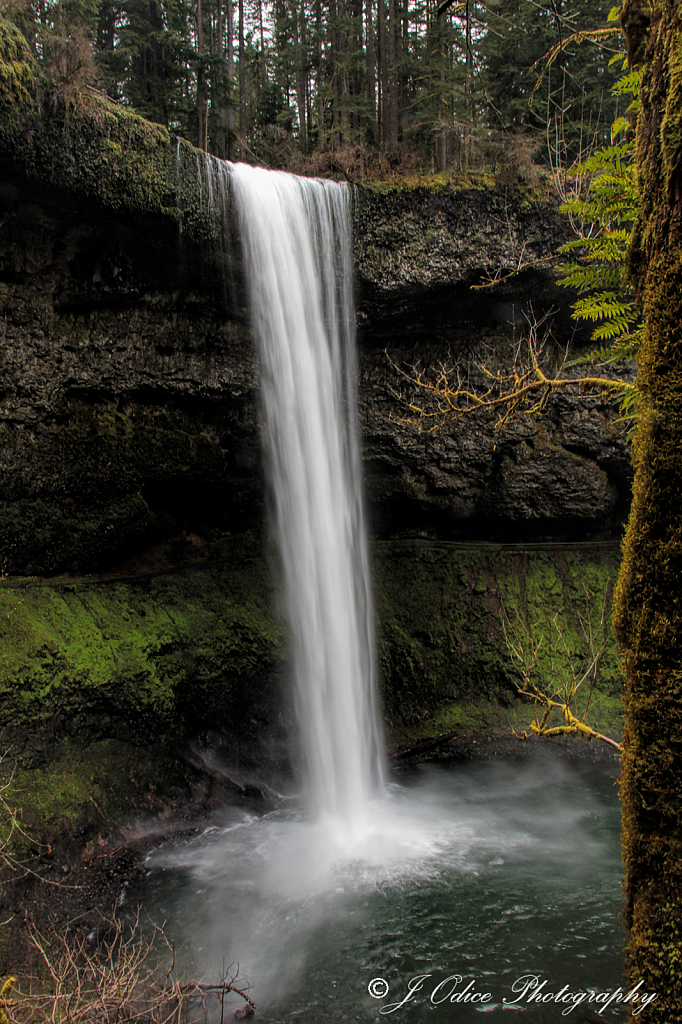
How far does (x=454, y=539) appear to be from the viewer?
13391 mm

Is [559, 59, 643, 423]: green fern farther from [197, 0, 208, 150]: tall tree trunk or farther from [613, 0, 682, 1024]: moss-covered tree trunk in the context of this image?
[197, 0, 208, 150]: tall tree trunk

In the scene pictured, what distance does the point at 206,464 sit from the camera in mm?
11031

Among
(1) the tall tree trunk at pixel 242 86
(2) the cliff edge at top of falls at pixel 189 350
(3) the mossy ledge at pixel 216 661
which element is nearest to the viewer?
(3) the mossy ledge at pixel 216 661

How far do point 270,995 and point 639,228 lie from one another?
6.69 meters

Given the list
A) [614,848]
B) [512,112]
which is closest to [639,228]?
[614,848]

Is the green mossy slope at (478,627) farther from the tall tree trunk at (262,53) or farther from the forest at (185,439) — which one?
the tall tree trunk at (262,53)

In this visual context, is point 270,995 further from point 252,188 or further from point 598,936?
point 252,188

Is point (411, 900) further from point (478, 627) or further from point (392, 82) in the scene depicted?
point (392, 82)

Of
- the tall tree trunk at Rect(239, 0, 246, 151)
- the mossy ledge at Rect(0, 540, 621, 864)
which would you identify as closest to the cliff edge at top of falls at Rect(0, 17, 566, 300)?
the mossy ledge at Rect(0, 540, 621, 864)

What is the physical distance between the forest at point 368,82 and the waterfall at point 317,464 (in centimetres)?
281

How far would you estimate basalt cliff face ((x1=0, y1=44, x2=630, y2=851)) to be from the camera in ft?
28.3

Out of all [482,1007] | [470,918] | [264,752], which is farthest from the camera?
[264,752]

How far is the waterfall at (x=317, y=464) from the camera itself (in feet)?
31.7

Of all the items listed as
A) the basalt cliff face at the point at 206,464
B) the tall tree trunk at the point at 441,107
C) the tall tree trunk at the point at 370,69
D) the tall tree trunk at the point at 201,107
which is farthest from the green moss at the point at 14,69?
the tall tree trunk at the point at 370,69
